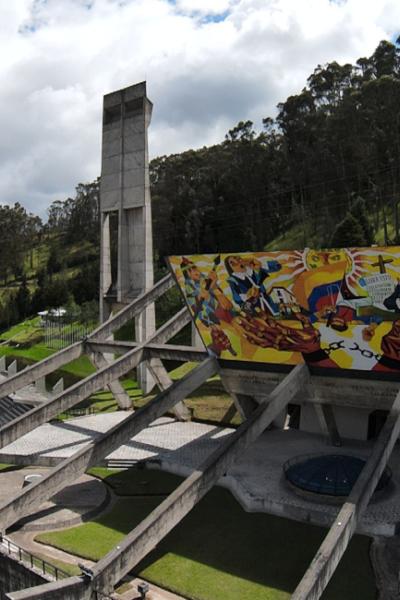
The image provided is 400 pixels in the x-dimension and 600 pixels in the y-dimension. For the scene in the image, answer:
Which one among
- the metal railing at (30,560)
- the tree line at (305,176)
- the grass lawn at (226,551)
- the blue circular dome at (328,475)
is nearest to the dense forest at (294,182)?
the tree line at (305,176)

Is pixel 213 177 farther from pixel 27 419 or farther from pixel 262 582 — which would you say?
pixel 262 582

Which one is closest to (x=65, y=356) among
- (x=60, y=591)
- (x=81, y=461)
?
(x=81, y=461)

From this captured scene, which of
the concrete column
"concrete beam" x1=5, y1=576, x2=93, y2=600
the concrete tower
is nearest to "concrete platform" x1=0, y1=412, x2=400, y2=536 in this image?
"concrete beam" x1=5, y1=576, x2=93, y2=600

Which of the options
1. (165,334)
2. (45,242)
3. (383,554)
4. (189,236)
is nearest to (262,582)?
(383,554)

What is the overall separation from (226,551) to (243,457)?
23.3ft

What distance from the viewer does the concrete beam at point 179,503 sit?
13.5 meters

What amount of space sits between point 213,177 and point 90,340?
138 feet

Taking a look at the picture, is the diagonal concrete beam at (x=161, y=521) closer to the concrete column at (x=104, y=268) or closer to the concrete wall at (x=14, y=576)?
the concrete wall at (x=14, y=576)

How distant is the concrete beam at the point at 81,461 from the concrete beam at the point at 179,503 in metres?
3.59

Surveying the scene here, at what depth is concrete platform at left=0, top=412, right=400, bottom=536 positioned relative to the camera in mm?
17203

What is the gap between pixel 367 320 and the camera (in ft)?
57.6

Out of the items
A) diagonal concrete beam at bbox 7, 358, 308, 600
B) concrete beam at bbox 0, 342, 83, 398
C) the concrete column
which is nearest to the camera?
diagonal concrete beam at bbox 7, 358, 308, 600

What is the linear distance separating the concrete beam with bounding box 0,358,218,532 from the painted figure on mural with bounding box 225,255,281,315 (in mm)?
3599

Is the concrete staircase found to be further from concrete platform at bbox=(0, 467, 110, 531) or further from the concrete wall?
the concrete wall
